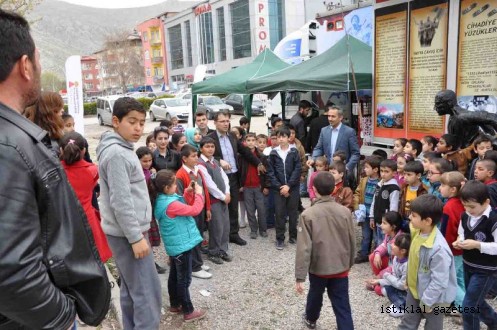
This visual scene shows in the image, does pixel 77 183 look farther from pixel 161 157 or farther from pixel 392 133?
pixel 392 133

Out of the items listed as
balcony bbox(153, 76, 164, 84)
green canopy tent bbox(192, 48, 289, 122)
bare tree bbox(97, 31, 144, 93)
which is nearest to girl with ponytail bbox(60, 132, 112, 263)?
green canopy tent bbox(192, 48, 289, 122)

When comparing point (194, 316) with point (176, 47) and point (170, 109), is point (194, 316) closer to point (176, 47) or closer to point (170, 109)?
point (170, 109)

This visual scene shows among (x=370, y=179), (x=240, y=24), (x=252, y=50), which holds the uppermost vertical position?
(x=240, y=24)

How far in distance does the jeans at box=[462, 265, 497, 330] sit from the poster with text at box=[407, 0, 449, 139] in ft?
11.8

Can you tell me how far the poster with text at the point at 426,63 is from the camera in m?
5.96

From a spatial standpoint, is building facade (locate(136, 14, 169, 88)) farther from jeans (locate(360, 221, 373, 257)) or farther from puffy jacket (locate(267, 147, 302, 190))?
jeans (locate(360, 221, 373, 257))

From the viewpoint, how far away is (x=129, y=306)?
9.81ft

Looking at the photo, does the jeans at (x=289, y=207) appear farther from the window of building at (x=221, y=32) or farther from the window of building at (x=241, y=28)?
the window of building at (x=221, y=32)

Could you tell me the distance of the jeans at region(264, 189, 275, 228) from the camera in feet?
20.9

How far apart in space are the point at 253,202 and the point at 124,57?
2791 inches

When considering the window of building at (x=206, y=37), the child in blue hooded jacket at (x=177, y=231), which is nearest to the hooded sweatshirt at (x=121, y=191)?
the child in blue hooded jacket at (x=177, y=231)

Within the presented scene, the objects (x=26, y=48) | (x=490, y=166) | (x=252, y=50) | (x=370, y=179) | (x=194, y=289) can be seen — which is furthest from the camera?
(x=252, y=50)

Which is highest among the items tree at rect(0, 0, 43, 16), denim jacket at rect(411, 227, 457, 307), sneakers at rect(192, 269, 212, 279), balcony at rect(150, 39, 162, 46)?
balcony at rect(150, 39, 162, 46)

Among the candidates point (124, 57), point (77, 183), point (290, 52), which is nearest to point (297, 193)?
point (77, 183)
